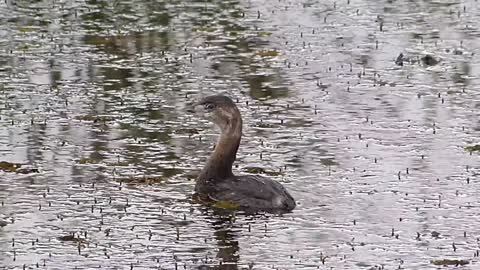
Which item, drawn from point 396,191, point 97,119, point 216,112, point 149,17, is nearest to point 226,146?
point 216,112

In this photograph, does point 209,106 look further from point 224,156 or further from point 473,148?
point 473,148

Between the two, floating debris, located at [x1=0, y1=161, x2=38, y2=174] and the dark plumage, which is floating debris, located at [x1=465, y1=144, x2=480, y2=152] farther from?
floating debris, located at [x1=0, y1=161, x2=38, y2=174]

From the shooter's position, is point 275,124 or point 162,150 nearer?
point 162,150

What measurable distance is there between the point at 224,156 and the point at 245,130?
3930 millimetres

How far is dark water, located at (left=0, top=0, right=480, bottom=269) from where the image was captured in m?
15.1

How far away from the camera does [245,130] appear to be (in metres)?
21.0

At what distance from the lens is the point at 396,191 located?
17.4 m

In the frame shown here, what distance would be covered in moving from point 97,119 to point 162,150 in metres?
2.35

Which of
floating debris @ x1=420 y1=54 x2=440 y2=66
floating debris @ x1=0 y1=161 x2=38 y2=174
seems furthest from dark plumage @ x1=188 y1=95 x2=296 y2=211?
floating debris @ x1=420 y1=54 x2=440 y2=66

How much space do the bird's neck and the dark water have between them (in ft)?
1.47

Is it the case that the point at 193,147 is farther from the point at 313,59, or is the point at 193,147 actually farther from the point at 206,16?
the point at 206,16

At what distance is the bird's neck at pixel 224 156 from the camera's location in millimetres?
17109

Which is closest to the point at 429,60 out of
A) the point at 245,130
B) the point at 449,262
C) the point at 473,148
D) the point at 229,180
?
the point at 245,130

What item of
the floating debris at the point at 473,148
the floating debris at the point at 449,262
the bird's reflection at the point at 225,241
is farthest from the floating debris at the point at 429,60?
the floating debris at the point at 449,262
